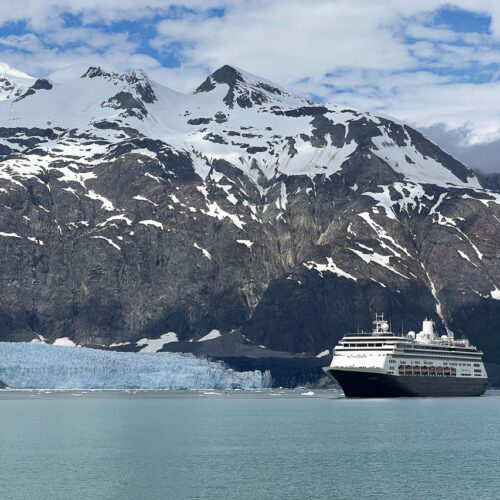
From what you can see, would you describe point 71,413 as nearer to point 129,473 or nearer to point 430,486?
point 129,473

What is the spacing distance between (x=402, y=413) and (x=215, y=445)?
64525 millimetres

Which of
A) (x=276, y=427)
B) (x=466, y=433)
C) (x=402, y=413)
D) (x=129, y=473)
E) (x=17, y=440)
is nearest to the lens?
(x=129, y=473)

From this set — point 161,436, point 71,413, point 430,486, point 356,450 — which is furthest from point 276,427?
point 430,486

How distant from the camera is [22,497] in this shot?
9050cm

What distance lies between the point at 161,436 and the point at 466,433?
141ft

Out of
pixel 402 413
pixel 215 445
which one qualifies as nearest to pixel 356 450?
pixel 215 445

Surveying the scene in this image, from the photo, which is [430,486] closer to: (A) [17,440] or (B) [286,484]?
(B) [286,484]

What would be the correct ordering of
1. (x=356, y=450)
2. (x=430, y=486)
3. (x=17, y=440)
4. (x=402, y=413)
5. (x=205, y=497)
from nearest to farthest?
(x=205, y=497)
(x=430, y=486)
(x=356, y=450)
(x=17, y=440)
(x=402, y=413)

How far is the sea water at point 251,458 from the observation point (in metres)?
94.2

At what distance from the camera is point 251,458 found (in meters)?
116

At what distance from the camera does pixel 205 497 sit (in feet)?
296

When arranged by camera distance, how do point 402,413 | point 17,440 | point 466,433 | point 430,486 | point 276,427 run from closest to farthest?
point 430,486, point 17,440, point 466,433, point 276,427, point 402,413

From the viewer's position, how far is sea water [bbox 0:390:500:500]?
94.2 metres

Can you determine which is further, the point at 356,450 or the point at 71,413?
the point at 71,413
